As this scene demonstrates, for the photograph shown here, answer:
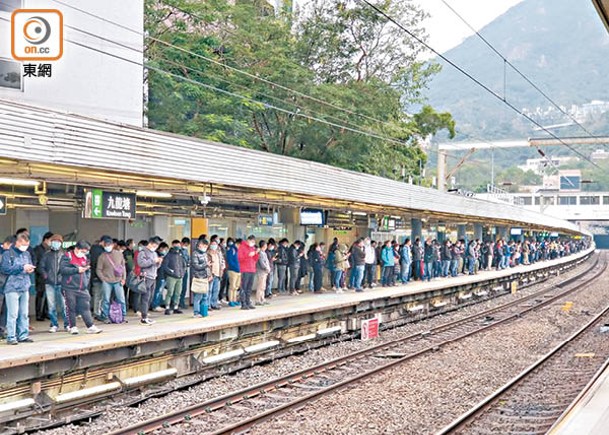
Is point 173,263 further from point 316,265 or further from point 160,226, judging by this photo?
point 316,265

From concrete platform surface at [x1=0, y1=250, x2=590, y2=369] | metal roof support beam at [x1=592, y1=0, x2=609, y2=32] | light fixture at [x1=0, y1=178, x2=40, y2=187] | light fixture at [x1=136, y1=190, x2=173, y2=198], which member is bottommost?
concrete platform surface at [x1=0, y1=250, x2=590, y2=369]

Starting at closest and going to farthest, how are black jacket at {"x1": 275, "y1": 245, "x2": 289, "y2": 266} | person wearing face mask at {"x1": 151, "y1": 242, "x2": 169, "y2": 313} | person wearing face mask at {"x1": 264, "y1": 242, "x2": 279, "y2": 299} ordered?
1. person wearing face mask at {"x1": 151, "y1": 242, "x2": 169, "y2": 313}
2. person wearing face mask at {"x1": 264, "y1": 242, "x2": 279, "y2": 299}
3. black jacket at {"x1": 275, "y1": 245, "x2": 289, "y2": 266}

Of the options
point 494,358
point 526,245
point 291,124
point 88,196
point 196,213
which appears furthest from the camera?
point 526,245

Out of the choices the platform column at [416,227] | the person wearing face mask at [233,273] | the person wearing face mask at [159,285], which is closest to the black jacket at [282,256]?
the person wearing face mask at [233,273]

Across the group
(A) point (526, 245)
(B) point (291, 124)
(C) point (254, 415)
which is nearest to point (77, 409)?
(C) point (254, 415)

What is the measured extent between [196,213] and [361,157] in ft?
46.1

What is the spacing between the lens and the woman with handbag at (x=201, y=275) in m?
13.0

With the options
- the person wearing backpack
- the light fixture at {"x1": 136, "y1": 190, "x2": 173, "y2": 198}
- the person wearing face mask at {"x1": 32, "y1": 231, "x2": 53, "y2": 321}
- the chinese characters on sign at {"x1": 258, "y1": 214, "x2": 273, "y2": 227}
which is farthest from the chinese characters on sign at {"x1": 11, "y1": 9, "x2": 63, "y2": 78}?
the chinese characters on sign at {"x1": 258, "y1": 214, "x2": 273, "y2": 227}

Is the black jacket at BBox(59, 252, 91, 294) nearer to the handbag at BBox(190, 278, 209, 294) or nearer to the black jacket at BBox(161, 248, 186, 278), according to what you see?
the black jacket at BBox(161, 248, 186, 278)

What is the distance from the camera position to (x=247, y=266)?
14.5 m

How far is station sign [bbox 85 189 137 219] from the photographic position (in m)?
10.9

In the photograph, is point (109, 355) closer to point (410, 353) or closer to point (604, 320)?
point (410, 353)

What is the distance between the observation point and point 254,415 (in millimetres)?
9047

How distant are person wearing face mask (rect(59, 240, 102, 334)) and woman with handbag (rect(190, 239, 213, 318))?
2487 millimetres
